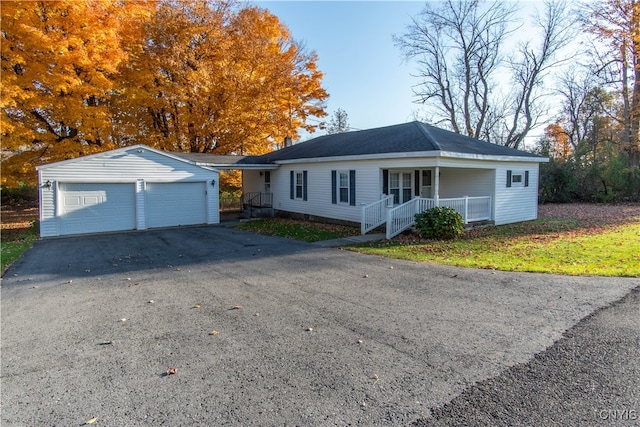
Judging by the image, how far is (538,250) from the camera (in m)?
9.79

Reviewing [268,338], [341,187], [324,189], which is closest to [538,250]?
[341,187]

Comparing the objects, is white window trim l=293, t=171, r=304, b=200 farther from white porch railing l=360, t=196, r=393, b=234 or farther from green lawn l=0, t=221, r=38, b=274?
green lawn l=0, t=221, r=38, b=274

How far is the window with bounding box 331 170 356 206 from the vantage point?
14875 mm

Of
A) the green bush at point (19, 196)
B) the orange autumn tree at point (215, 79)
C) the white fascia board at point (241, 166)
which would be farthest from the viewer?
the green bush at point (19, 196)

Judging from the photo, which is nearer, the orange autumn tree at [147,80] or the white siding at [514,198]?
the white siding at [514,198]

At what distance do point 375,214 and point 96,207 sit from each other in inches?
426

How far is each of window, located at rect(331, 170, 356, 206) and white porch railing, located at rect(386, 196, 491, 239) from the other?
2902 mm

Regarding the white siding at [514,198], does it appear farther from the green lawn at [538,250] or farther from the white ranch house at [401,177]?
the green lawn at [538,250]

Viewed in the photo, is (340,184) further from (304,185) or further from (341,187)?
(304,185)

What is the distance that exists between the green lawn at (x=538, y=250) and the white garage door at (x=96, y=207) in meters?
10.0

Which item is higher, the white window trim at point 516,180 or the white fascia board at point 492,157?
the white fascia board at point 492,157

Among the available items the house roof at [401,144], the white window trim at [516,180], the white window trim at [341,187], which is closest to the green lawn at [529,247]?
the white window trim at [341,187]

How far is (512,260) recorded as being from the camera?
8648 millimetres

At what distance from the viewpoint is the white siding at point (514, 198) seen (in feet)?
48.3
